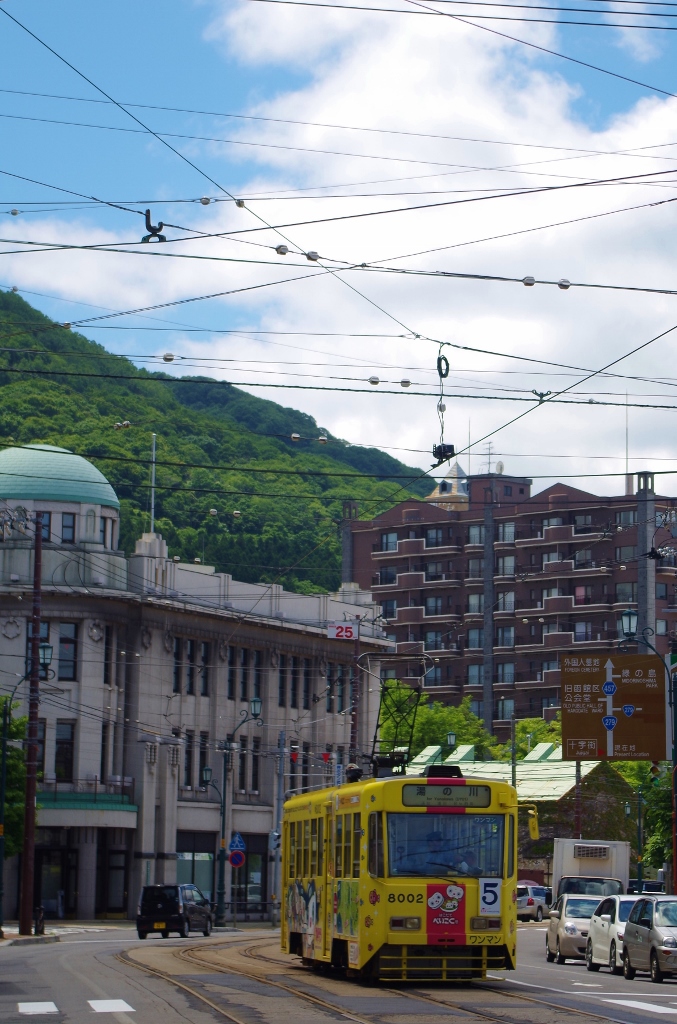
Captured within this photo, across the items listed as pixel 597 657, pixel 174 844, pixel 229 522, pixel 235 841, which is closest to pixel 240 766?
pixel 174 844

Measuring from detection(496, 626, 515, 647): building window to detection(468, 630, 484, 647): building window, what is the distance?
113 centimetres

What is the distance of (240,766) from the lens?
74125 mm

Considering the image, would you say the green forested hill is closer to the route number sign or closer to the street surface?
the route number sign

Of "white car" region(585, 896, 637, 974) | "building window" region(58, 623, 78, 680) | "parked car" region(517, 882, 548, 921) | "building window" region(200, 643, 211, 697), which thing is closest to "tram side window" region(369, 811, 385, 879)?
"white car" region(585, 896, 637, 974)

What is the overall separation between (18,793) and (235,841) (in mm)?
8116

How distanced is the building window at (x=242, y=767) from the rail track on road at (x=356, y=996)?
146ft

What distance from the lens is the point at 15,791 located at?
58.6 m

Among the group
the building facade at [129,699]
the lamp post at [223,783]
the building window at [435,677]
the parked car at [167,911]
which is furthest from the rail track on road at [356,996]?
the building window at [435,677]

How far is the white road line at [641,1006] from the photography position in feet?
59.7

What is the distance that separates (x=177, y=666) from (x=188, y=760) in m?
4.03

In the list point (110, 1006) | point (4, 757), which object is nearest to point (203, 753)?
point (4, 757)

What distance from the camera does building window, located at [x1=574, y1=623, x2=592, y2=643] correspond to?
4358 inches

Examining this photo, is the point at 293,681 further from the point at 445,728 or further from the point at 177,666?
the point at 445,728

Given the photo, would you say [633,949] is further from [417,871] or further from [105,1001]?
[105,1001]
